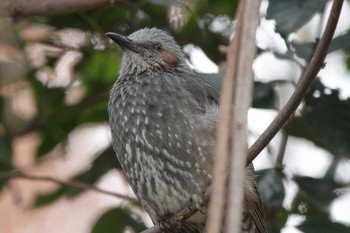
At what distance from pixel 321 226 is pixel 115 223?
3.72 ft

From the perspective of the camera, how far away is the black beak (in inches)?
170

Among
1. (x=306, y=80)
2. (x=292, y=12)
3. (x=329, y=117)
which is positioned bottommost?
(x=329, y=117)

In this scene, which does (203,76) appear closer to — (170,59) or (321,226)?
(170,59)

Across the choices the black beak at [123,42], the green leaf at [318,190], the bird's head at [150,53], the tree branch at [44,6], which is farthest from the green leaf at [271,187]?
the tree branch at [44,6]

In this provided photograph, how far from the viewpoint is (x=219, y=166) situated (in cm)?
179

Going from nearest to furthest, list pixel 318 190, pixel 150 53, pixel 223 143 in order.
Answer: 1. pixel 223 143
2. pixel 318 190
3. pixel 150 53

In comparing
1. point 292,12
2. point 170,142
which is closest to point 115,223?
point 170,142

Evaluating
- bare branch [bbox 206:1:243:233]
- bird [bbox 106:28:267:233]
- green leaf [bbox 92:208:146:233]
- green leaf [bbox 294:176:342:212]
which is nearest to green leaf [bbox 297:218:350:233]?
green leaf [bbox 294:176:342:212]

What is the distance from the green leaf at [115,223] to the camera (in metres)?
4.62

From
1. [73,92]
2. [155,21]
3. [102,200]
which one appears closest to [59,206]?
[102,200]

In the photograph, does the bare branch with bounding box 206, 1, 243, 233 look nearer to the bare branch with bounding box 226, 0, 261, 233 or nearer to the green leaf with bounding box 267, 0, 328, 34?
the bare branch with bounding box 226, 0, 261, 233

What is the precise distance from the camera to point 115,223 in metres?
4.63

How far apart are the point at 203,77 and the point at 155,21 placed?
30.1 inches

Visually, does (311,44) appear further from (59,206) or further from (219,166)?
(59,206)
